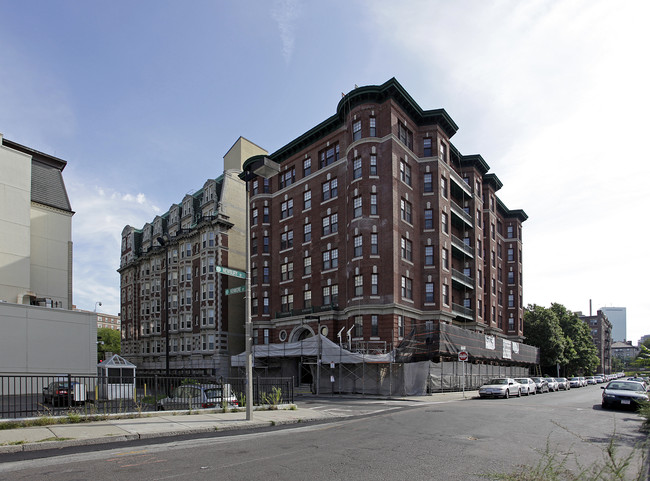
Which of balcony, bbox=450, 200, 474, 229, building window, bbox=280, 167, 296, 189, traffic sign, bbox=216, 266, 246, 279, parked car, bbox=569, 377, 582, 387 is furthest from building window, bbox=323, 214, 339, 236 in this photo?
parked car, bbox=569, 377, 582, 387

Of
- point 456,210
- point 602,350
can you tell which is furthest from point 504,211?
point 602,350

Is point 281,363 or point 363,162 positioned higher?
point 363,162

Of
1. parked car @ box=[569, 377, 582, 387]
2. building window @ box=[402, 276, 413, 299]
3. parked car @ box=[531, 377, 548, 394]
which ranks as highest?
building window @ box=[402, 276, 413, 299]

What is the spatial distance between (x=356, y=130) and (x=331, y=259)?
11.7 m

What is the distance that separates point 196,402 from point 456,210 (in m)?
38.1

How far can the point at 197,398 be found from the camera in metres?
17.0

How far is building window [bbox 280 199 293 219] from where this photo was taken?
49.2 meters

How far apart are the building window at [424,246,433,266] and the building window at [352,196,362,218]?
24.5 feet

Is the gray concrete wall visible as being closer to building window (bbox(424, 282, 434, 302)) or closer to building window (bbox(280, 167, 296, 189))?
building window (bbox(280, 167, 296, 189))

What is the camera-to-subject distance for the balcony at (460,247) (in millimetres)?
48125

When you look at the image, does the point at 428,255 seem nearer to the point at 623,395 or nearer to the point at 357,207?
the point at 357,207

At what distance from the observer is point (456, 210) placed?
4922 centimetres

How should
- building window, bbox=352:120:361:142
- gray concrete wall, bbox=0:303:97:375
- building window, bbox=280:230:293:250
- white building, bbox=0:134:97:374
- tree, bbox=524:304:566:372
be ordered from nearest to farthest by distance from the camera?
gray concrete wall, bbox=0:303:97:375, white building, bbox=0:134:97:374, building window, bbox=352:120:361:142, building window, bbox=280:230:293:250, tree, bbox=524:304:566:372

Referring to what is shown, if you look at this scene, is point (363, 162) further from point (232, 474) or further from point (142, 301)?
point (142, 301)
